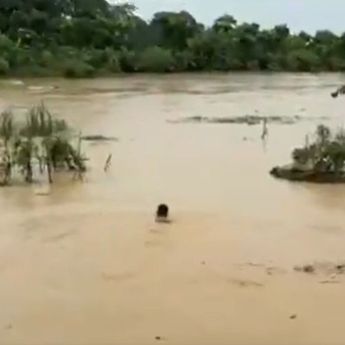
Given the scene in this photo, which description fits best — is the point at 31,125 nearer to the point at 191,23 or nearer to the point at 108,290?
the point at 108,290

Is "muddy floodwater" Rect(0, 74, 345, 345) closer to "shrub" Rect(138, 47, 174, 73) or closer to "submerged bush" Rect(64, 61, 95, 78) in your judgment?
"submerged bush" Rect(64, 61, 95, 78)

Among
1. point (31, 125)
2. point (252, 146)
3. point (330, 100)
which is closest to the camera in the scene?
point (31, 125)

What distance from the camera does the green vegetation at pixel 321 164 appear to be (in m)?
10.6

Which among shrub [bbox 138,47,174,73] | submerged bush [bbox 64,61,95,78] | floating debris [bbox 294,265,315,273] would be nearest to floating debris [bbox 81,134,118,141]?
floating debris [bbox 294,265,315,273]

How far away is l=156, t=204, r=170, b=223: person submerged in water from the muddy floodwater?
70 mm

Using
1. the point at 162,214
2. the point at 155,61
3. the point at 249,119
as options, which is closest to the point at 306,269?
the point at 162,214

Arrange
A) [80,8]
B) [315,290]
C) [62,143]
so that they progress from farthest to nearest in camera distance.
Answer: [80,8] < [62,143] < [315,290]

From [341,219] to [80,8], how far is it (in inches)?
1556

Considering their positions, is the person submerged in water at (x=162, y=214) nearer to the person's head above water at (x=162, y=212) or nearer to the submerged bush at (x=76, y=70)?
the person's head above water at (x=162, y=212)

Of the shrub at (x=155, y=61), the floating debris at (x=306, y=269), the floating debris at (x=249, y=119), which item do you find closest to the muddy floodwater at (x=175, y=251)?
the floating debris at (x=306, y=269)

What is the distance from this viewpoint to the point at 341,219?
8.99 meters

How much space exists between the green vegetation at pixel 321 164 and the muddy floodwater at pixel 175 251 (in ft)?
0.73

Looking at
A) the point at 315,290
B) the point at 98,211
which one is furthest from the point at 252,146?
the point at 315,290

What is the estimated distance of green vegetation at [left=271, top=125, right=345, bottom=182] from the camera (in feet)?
34.9
